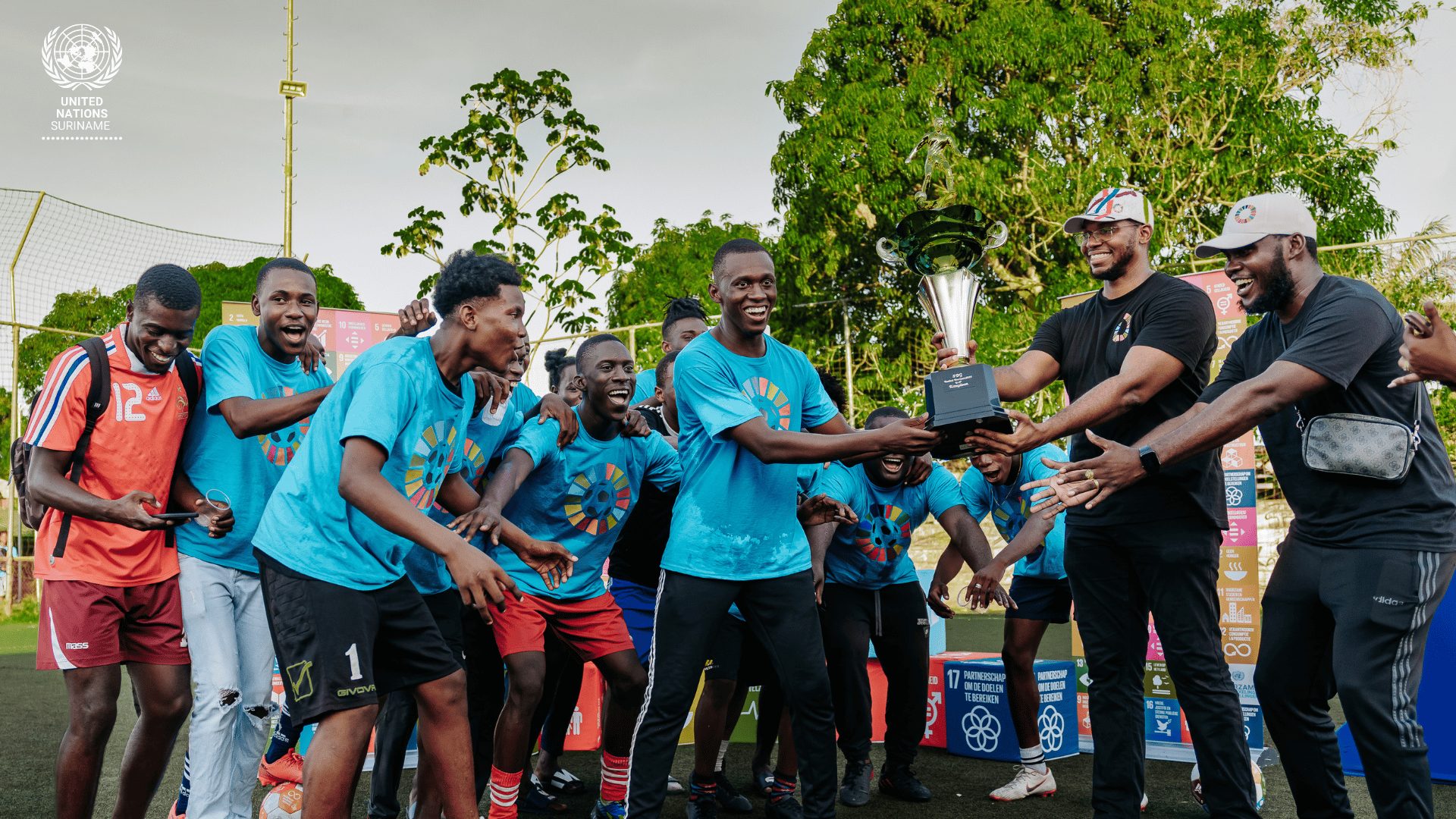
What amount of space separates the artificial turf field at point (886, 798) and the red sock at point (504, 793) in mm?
812

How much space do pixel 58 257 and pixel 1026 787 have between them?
47.0 ft

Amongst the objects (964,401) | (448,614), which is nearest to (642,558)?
(448,614)

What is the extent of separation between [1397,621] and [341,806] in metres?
3.28

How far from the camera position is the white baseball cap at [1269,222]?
12.4ft

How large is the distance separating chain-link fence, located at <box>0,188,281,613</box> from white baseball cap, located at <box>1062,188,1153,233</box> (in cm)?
1307

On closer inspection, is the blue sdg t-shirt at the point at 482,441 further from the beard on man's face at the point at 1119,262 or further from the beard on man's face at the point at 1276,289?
the beard on man's face at the point at 1276,289

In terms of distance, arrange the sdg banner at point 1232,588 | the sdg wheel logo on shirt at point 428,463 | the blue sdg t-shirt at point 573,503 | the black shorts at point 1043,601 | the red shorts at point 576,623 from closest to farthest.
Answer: the sdg wheel logo on shirt at point 428,463 < the red shorts at point 576,623 < the blue sdg t-shirt at point 573,503 < the black shorts at point 1043,601 < the sdg banner at point 1232,588

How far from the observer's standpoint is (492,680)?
5.05 metres

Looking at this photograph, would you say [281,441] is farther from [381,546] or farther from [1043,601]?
[1043,601]

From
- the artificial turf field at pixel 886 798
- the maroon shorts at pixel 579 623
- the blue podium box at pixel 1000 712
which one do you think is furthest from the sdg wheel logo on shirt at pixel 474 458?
the blue podium box at pixel 1000 712

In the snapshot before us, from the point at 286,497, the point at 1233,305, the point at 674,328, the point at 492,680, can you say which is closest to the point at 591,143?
the point at 674,328

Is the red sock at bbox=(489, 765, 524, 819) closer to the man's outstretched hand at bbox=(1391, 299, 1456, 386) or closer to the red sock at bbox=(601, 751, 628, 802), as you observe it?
the red sock at bbox=(601, 751, 628, 802)

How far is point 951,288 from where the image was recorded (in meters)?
4.38

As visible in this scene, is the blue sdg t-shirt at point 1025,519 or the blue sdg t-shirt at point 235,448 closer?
the blue sdg t-shirt at point 235,448
